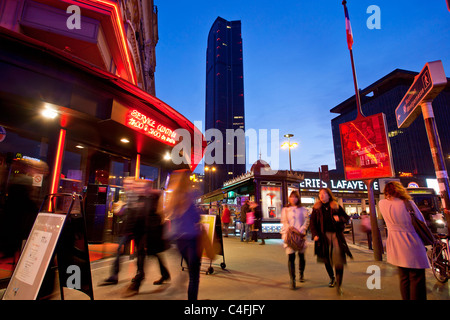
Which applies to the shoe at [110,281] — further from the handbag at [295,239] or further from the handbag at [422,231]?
the handbag at [422,231]

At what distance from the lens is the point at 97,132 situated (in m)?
6.34

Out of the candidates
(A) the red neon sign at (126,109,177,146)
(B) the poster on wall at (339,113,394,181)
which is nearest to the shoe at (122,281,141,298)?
(A) the red neon sign at (126,109,177,146)

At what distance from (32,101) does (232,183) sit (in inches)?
551

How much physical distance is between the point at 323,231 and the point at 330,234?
0.14m

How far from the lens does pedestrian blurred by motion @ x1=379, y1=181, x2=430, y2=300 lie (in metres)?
2.88

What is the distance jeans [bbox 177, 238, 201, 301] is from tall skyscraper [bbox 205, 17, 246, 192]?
129 m

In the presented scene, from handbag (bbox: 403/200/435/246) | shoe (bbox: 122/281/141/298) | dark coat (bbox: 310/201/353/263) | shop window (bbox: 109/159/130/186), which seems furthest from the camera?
shop window (bbox: 109/159/130/186)

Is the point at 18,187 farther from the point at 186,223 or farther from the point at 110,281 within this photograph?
the point at 186,223

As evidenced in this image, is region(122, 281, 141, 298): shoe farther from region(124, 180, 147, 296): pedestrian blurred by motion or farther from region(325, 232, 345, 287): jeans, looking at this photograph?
region(325, 232, 345, 287): jeans

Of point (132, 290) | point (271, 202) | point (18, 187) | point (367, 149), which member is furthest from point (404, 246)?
point (271, 202)

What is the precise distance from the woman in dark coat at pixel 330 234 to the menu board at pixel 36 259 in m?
4.48

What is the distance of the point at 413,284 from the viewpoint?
2908 mm
